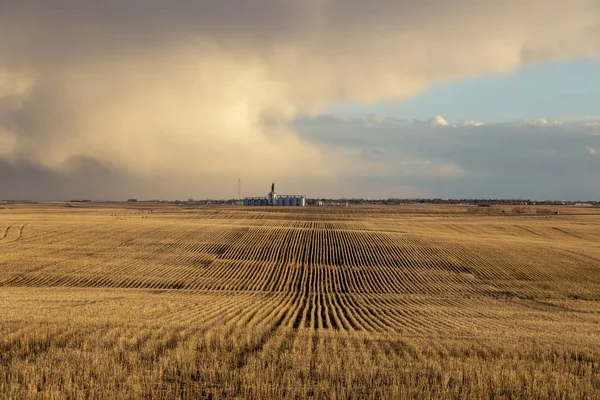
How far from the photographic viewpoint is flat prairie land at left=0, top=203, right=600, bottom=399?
9.77 metres

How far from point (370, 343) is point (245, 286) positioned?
25210 millimetres

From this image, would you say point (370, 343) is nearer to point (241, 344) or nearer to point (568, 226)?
point (241, 344)

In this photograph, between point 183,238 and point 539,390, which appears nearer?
point 539,390

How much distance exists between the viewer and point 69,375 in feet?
31.9

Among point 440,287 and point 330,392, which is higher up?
point 330,392

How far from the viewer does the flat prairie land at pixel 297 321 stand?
9766mm

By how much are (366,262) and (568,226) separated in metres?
59.1

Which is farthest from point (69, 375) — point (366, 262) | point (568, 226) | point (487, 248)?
point (568, 226)

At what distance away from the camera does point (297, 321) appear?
22266mm

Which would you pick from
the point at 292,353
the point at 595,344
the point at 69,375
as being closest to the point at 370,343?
the point at 292,353

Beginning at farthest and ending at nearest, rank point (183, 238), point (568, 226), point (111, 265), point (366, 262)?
point (568, 226)
point (183, 238)
point (366, 262)
point (111, 265)

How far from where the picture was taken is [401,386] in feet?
31.4

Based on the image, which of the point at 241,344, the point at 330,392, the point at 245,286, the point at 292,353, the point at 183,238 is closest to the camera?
the point at 330,392

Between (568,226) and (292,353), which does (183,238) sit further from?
(568,226)
